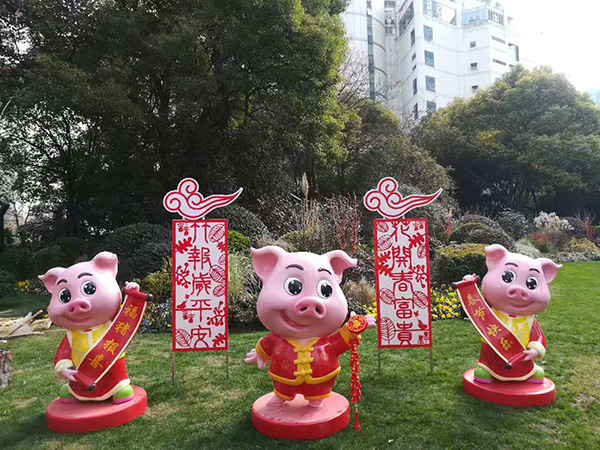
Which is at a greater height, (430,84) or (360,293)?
(430,84)

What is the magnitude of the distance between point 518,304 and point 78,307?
346 centimetres

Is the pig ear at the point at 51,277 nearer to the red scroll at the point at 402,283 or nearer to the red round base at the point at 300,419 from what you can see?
the red round base at the point at 300,419

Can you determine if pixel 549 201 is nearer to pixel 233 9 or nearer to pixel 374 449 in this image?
pixel 233 9

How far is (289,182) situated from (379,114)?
6.62 metres

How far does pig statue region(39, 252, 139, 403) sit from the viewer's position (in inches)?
132

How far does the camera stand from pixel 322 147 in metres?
11.9

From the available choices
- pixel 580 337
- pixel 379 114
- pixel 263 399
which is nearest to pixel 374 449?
pixel 263 399

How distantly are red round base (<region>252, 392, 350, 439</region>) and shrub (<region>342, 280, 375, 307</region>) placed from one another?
332 centimetres

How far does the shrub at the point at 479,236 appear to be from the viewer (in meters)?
9.88

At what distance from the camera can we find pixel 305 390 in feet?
10.4

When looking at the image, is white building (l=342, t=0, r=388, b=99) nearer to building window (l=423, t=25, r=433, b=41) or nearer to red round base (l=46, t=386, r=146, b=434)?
building window (l=423, t=25, r=433, b=41)

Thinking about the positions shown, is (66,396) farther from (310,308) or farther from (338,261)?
(338,261)

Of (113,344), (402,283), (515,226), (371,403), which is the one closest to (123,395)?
(113,344)

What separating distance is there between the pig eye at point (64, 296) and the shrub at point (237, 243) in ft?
14.2
